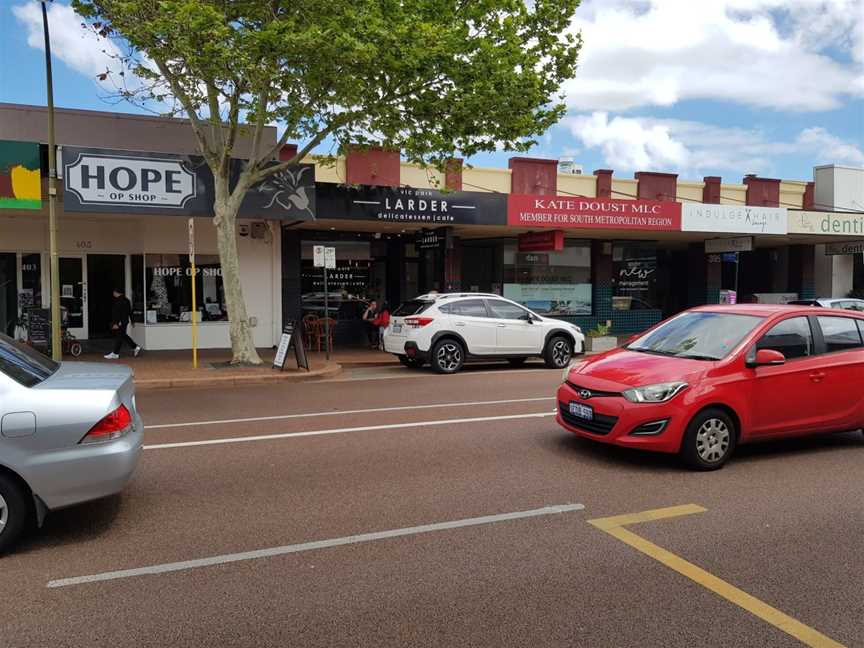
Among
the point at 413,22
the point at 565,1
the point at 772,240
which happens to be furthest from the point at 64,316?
the point at 772,240

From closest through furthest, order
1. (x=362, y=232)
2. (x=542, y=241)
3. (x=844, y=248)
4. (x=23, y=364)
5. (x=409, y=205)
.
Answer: (x=23, y=364) < (x=409, y=205) < (x=542, y=241) < (x=362, y=232) < (x=844, y=248)

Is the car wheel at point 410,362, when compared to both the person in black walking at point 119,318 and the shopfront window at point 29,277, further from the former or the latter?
the shopfront window at point 29,277

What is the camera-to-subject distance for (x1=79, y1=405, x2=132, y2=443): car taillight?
4.83 m

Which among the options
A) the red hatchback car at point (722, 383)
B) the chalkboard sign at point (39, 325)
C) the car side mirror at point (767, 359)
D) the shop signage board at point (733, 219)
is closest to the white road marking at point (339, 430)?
the red hatchback car at point (722, 383)

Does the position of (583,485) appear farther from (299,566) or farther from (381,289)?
(381,289)

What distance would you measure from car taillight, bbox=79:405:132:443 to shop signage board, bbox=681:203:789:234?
18498 millimetres

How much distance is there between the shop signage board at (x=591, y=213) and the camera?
18.8m

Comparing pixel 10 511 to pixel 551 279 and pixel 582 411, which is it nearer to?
pixel 582 411

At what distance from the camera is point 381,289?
862 inches

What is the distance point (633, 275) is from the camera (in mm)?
25156

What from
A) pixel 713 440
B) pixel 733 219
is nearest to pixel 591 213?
pixel 733 219

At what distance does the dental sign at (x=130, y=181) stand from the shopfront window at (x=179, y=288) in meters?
3.35

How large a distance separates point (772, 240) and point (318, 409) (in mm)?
20791

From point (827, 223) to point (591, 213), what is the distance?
880 cm
